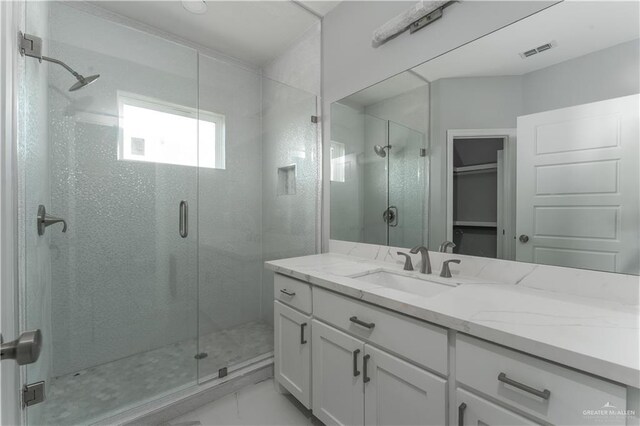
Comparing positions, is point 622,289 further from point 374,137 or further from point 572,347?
point 374,137

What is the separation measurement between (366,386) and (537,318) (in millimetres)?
664

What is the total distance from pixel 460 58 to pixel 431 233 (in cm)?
89

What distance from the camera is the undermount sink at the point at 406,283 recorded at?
1.22m

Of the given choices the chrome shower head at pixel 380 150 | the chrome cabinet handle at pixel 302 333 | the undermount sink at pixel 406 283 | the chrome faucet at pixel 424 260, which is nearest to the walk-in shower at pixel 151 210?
the chrome shower head at pixel 380 150

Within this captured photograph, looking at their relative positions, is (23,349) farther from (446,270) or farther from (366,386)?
(446,270)

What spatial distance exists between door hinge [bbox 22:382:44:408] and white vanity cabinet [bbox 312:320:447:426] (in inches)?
45.0

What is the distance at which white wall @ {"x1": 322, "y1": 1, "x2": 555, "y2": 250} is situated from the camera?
1.23m

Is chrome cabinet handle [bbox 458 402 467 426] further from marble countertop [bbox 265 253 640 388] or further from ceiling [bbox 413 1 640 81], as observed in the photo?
ceiling [bbox 413 1 640 81]

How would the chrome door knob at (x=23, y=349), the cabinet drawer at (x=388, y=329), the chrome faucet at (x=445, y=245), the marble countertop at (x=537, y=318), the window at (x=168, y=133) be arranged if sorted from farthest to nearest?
1. the window at (x=168, y=133)
2. the chrome faucet at (x=445, y=245)
3. the cabinet drawer at (x=388, y=329)
4. the marble countertop at (x=537, y=318)
5. the chrome door knob at (x=23, y=349)

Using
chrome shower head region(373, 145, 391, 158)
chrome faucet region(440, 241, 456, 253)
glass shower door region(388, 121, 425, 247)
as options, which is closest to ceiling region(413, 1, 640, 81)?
glass shower door region(388, 121, 425, 247)

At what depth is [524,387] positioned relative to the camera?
67 cm

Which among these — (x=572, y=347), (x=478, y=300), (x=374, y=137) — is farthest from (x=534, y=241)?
(x=374, y=137)

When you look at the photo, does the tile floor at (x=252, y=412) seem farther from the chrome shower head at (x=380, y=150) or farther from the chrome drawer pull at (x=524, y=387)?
the chrome shower head at (x=380, y=150)

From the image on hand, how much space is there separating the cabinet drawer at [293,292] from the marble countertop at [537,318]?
0.58 feet
